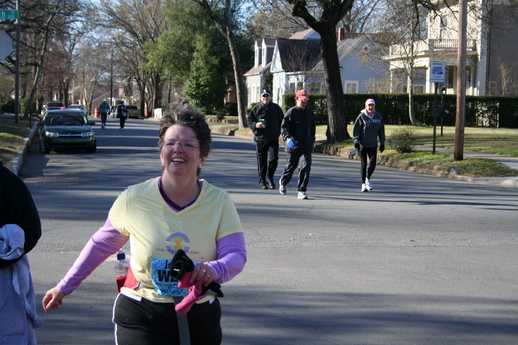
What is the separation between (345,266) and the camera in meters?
7.14

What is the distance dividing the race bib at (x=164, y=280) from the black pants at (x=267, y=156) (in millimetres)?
10122

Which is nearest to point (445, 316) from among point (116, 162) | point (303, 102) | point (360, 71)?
point (303, 102)

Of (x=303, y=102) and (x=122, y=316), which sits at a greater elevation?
(x=303, y=102)

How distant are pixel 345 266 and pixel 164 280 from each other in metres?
4.49

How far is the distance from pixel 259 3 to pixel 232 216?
82.3 ft

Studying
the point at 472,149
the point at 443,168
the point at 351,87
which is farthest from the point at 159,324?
the point at 351,87

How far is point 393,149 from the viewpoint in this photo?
855 inches

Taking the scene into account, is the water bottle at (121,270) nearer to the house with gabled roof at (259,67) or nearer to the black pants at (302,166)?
the black pants at (302,166)

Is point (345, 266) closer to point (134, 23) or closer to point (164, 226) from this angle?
point (164, 226)

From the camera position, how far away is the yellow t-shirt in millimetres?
2936

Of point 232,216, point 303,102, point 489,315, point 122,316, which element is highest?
point 303,102

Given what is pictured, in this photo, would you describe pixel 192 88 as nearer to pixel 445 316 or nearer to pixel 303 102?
pixel 303 102

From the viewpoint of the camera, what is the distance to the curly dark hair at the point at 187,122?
3.07 metres

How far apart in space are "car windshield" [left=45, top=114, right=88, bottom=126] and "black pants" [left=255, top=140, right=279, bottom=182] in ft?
38.2
